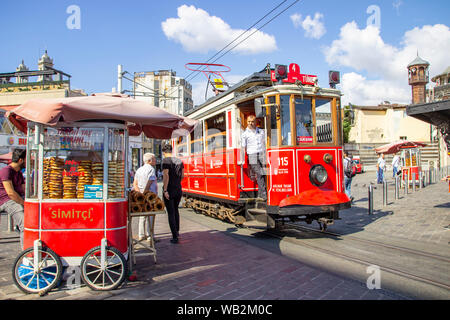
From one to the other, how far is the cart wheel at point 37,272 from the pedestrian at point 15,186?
31.1 inches

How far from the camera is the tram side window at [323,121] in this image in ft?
24.9

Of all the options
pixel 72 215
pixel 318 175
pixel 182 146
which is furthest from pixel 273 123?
pixel 182 146

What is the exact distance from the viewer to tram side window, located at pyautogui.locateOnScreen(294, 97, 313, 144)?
24.1 feet

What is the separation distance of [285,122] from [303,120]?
0.46 m

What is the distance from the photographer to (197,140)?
10.9m

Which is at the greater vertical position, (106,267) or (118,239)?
(118,239)

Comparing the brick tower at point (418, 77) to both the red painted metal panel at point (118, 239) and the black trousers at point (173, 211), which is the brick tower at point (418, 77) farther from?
the red painted metal panel at point (118, 239)

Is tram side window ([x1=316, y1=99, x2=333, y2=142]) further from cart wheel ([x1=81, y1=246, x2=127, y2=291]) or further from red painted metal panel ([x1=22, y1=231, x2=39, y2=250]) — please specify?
red painted metal panel ([x1=22, y1=231, x2=39, y2=250])

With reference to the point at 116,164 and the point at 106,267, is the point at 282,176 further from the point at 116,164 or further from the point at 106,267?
the point at 106,267

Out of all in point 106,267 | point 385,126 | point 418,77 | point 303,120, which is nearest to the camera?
point 106,267

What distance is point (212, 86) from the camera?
43.3 ft

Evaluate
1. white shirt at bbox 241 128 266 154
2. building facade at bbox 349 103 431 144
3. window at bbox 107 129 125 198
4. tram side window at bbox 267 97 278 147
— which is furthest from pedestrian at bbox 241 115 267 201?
building facade at bbox 349 103 431 144

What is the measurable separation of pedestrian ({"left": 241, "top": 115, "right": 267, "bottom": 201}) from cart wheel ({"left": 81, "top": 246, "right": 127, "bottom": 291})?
3.85 metres
